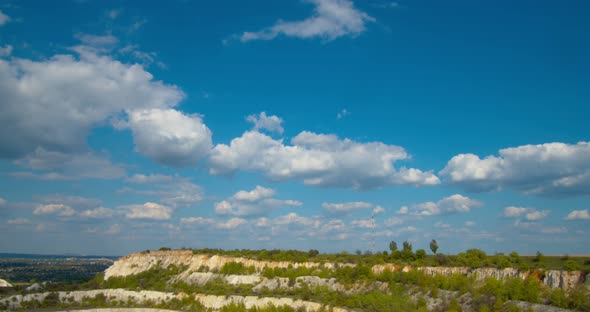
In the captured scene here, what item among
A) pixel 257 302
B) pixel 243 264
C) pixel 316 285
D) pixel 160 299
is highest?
pixel 243 264

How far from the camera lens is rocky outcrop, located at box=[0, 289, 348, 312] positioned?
79731 millimetres

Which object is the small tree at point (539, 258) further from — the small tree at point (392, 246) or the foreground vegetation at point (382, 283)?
the small tree at point (392, 246)

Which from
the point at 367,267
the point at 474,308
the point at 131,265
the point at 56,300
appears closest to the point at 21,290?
the point at 56,300

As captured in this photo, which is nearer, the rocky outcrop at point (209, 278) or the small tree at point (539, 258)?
the small tree at point (539, 258)

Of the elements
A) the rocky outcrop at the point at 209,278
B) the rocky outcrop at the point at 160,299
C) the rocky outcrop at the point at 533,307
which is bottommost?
the rocky outcrop at the point at 160,299

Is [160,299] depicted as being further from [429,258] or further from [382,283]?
[429,258]

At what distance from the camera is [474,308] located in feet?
206

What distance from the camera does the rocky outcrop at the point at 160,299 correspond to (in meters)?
79.7

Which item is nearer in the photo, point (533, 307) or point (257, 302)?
point (533, 307)

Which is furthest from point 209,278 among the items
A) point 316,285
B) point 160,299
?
point 316,285

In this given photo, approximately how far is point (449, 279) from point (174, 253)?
85.0m

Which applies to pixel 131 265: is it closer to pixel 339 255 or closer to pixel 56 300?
pixel 56 300

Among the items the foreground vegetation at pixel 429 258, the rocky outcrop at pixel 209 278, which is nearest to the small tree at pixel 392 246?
the foreground vegetation at pixel 429 258

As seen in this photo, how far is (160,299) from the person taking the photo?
102500 mm
